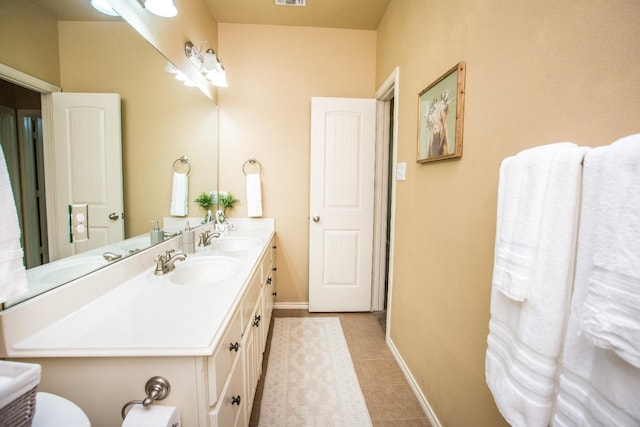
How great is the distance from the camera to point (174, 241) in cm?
168

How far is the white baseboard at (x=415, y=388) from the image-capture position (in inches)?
55.0

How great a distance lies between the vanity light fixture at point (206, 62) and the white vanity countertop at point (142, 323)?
5.20 feet

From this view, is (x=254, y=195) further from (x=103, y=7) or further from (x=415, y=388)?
(x=415, y=388)

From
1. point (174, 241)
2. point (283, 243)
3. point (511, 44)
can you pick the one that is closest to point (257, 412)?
point (174, 241)

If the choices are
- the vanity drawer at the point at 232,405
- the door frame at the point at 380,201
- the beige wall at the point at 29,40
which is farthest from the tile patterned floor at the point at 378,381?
the beige wall at the point at 29,40

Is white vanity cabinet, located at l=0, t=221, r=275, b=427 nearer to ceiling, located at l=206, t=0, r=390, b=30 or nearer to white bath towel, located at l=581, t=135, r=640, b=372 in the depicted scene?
white bath towel, located at l=581, t=135, r=640, b=372

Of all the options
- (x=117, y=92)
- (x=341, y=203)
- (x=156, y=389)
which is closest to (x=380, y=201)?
(x=341, y=203)

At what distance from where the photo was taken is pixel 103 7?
1.06 meters

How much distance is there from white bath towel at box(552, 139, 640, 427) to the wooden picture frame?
69 centimetres

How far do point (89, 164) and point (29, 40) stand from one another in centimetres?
40

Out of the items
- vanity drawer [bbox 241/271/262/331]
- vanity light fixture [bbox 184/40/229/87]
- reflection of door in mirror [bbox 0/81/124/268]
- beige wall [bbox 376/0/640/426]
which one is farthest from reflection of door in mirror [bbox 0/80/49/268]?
beige wall [bbox 376/0/640/426]

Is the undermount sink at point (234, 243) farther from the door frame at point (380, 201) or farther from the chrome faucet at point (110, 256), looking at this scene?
the door frame at point (380, 201)

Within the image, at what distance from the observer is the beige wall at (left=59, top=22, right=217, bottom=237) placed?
98cm

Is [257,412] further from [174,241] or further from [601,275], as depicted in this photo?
[601,275]
